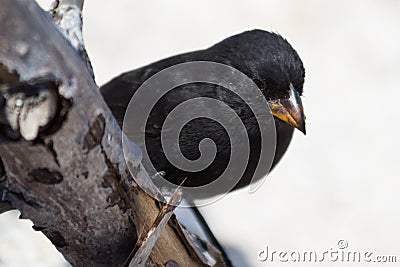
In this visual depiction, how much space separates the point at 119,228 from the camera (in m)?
1.01

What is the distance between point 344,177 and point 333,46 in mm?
417

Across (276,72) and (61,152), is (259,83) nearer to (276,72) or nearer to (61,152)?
(276,72)

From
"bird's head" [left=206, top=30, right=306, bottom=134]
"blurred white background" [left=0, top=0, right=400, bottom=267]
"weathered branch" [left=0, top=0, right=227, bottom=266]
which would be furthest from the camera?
"blurred white background" [left=0, top=0, right=400, bottom=267]

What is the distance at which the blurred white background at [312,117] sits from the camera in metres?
1.91

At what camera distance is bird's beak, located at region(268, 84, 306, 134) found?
149 centimetres

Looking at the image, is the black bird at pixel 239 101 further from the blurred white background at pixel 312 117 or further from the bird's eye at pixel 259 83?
the blurred white background at pixel 312 117

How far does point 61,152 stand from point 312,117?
4.45 feet

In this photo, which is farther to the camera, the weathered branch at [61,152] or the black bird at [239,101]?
the black bird at [239,101]

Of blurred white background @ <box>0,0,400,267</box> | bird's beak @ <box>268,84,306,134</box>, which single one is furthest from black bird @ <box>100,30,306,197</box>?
blurred white background @ <box>0,0,400,267</box>

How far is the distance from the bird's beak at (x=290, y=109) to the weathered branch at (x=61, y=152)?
0.54 metres

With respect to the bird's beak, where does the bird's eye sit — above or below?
above

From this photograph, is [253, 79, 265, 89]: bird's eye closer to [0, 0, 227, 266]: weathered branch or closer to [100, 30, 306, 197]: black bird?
[100, 30, 306, 197]: black bird

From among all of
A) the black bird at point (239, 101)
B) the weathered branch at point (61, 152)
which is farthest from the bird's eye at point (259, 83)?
the weathered branch at point (61, 152)

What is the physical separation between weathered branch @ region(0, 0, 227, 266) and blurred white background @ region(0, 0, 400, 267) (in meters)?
0.84
